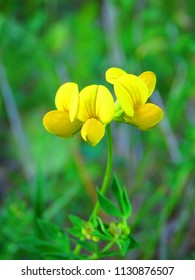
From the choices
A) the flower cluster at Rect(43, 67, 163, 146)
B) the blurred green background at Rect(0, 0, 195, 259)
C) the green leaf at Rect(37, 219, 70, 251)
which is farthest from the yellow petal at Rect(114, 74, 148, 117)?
the blurred green background at Rect(0, 0, 195, 259)

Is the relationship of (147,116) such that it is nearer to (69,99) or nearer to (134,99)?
(134,99)

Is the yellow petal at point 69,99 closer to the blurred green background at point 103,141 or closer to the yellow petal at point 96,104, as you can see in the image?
the yellow petal at point 96,104

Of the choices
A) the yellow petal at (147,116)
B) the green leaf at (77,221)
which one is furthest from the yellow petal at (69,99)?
the green leaf at (77,221)

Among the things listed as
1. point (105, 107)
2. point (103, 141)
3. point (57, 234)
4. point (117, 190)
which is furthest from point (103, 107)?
point (103, 141)

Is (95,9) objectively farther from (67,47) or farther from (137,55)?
(137,55)

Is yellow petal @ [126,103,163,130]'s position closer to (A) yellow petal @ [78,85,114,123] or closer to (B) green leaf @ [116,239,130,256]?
(A) yellow petal @ [78,85,114,123]
